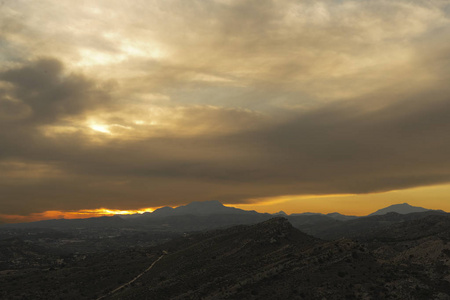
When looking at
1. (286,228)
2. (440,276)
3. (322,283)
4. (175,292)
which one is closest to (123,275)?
(175,292)

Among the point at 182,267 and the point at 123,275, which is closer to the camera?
the point at 182,267

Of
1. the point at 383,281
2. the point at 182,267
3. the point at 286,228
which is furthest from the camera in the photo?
the point at 286,228

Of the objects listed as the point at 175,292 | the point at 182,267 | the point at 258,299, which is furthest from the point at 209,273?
the point at 258,299

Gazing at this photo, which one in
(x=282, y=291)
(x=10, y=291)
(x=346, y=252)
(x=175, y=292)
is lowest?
(x=10, y=291)

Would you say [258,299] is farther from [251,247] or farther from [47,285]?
[47,285]

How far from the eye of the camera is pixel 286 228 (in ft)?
393

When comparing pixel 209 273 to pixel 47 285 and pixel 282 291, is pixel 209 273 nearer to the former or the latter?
pixel 282 291

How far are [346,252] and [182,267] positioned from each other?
56.8m

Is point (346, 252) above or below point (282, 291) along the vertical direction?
above

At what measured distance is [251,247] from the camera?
107188 mm

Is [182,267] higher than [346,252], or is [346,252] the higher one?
[346,252]

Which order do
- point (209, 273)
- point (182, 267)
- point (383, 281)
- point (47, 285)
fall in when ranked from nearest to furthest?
point (383, 281) → point (209, 273) → point (182, 267) → point (47, 285)

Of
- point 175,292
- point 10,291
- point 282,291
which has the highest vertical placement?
point 282,291

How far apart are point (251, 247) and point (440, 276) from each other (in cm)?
6031
